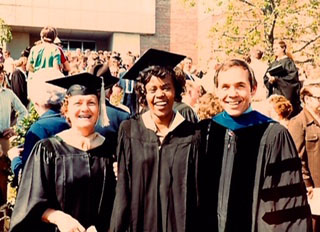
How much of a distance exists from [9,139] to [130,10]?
1719 centimetres

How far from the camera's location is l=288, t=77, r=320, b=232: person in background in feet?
15.1

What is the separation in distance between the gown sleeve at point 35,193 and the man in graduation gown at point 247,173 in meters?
0.92

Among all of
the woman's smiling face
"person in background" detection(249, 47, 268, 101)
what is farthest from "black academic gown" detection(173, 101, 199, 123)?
"person in background" detection(249, 47, 268, 101)

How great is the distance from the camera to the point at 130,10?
21.7 meters

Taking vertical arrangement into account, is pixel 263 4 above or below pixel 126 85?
above

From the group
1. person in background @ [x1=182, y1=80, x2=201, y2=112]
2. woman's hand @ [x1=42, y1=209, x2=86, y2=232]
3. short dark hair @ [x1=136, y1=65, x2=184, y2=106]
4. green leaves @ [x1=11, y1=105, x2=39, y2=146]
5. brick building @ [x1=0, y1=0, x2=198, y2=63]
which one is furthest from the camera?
brick building @ [x1=0, y1=0, x2=198, y2=63]

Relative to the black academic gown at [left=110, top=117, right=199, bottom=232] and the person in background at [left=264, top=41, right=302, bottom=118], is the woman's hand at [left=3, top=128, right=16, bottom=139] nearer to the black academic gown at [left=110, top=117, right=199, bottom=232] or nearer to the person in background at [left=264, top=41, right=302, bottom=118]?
the black academic gown at [left=110, top=117, right=199, bottom=232]

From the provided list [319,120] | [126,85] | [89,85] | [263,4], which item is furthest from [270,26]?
[89,85]

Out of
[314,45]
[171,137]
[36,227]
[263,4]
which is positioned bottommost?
[36,227]

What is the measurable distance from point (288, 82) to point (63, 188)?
25.3 feet

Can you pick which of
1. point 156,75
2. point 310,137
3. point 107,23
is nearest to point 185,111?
point 310,137

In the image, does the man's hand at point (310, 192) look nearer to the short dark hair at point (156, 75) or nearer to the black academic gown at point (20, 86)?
the short dark hair at point (156, 75)

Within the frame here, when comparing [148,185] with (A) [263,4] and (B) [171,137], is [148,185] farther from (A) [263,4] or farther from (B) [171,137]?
(A) [263,4]

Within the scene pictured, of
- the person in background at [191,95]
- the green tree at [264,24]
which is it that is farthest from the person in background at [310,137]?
the green tree at [264,24]
